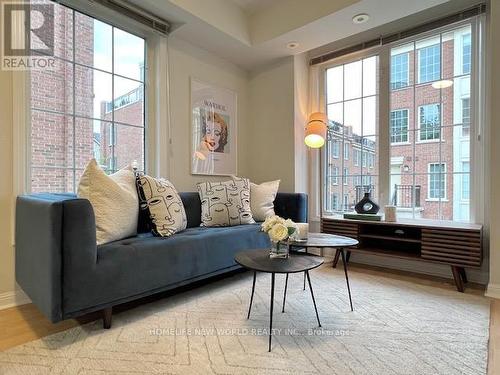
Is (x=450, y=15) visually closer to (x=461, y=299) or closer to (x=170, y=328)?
(x=461, y=299)

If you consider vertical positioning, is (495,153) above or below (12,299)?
above

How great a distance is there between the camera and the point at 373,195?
320 cm

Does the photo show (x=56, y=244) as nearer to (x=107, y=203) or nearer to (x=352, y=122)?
(x=107, y=203)

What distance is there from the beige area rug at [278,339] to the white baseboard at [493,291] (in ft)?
0.49

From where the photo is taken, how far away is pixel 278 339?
5.19ft

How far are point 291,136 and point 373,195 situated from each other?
3.75ft

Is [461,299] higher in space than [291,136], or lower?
lower

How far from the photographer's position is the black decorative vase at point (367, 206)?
116 inches

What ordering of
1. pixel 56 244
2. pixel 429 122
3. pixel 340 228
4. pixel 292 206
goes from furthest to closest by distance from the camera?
pixel 292 206 < pixel 340 228 < pixel 429 122 < pixel 56 244

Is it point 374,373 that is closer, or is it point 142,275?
point 374,373

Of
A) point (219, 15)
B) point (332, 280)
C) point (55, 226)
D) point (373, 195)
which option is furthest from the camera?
point (373, 195)

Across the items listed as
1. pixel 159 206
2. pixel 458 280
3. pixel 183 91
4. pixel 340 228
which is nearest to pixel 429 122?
pixel 340 228

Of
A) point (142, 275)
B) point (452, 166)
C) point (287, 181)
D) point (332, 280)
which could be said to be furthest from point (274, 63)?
point (142, 275)

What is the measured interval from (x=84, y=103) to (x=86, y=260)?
1.53m
